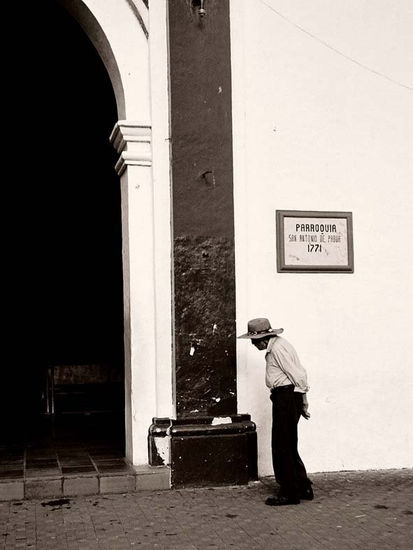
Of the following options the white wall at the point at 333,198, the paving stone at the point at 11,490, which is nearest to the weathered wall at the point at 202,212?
the white wall at the point at 333,198

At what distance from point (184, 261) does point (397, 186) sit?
Answer: 90.2 inches

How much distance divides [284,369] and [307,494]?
104 cm

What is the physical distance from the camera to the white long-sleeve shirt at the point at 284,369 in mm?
6805

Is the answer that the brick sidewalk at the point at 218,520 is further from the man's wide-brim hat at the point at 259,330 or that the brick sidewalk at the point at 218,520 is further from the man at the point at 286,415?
the man's wide-brim hat at the point at 259,330

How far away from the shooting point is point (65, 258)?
13094 millimetres

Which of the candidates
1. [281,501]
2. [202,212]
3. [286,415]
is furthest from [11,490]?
[202,212]

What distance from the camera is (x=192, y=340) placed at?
7508mm

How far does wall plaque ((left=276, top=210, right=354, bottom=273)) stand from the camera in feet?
25.7

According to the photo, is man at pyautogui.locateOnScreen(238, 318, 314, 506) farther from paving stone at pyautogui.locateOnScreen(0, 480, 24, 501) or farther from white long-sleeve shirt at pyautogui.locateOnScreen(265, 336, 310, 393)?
paving stone at pyautogui.locateOnScreen(0, 480, 24, 501)

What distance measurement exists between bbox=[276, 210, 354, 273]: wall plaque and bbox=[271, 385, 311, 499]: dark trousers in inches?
56.9

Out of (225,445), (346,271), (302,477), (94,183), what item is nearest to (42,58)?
(94,183)

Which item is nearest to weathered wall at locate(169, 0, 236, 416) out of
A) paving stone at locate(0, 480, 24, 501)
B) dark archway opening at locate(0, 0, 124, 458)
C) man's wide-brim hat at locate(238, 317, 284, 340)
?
man's wide-brim hat at locate(238, 317, 284, 340)

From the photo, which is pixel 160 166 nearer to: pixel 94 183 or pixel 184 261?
pixel 184 261

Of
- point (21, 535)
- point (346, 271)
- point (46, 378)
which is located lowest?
point (21, 535)
